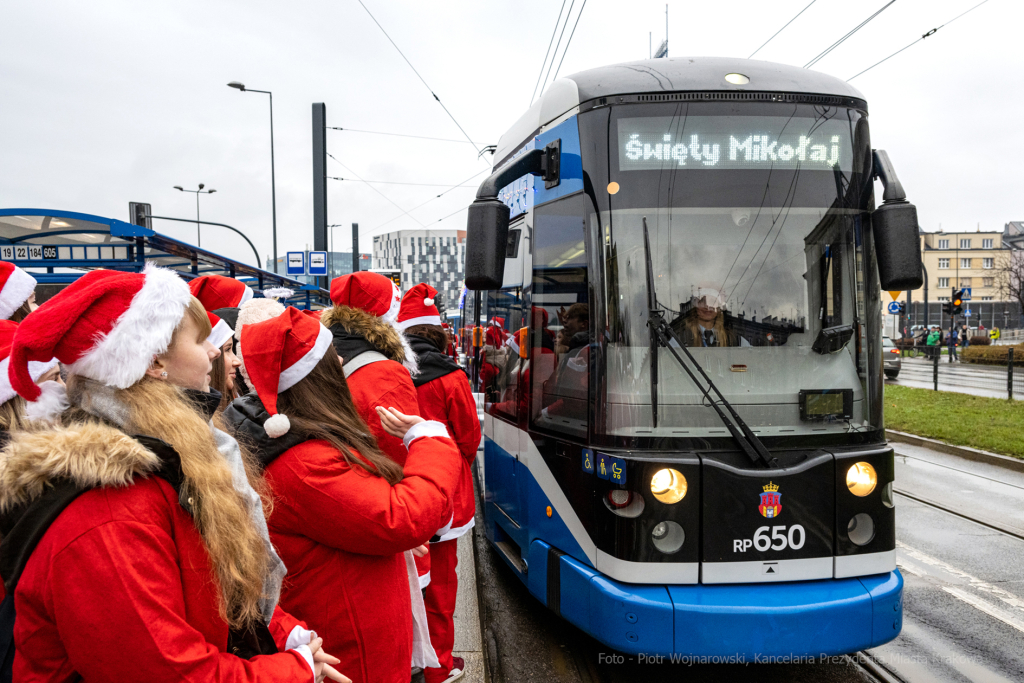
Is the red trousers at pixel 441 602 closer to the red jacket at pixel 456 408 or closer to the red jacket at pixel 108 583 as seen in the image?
the red jacket at pixel 456 408

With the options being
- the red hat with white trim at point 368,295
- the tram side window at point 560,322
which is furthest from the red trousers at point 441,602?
the red hat with white trim at point 368,295

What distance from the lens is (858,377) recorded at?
373cm

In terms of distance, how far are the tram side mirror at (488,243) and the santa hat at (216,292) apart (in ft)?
5.22

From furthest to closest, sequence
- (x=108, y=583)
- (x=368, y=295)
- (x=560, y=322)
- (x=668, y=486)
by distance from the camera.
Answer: (x=560, y=322), (x=368, y=295), (x=668, y=486), (x=108, y=583)

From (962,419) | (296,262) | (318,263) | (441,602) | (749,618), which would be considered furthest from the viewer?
(296,262)

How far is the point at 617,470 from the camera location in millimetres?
3453

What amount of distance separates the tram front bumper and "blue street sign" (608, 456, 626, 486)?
0.51m

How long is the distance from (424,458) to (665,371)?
188 centimetres

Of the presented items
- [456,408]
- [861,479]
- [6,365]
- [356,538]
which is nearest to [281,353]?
[356,538]

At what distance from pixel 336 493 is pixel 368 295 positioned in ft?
6.31

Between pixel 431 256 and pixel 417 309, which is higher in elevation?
pixel 431 256

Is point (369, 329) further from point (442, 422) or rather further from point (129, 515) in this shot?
point (129, 515)

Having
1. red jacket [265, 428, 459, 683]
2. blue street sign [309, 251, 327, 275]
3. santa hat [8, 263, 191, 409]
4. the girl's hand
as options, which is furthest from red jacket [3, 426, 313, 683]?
blue street sign [309, 251, 327, 275]

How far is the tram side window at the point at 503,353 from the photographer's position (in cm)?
467
